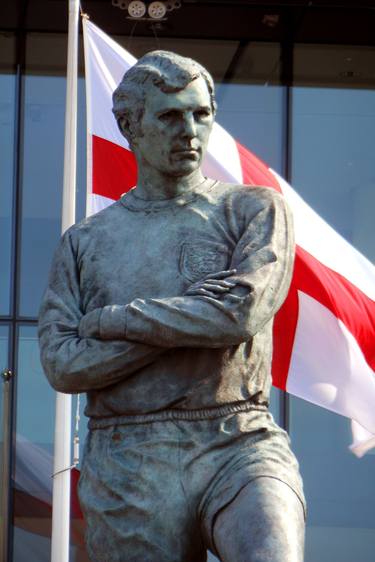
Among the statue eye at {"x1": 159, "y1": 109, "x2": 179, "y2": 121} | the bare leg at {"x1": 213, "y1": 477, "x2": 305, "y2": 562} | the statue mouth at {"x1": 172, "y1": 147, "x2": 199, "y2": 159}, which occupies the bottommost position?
the bare leg at {"x1": 213, "y1": 477, "x2": 305, "y2": 562}

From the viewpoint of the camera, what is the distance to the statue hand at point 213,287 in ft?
19.7

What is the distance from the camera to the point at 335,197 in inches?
660

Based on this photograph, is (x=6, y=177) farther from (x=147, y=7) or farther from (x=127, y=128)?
(x=127, y=128)

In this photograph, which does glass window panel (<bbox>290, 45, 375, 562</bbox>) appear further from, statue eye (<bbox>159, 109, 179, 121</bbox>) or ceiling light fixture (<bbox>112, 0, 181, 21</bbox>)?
statue eye (<bbox>159, 109, 179, 121</bbox>)

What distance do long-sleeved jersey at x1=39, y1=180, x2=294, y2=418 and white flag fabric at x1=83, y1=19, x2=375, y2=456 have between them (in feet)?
14.8

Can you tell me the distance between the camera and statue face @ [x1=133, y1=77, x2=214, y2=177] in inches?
247

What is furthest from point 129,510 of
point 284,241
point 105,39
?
point 105,39

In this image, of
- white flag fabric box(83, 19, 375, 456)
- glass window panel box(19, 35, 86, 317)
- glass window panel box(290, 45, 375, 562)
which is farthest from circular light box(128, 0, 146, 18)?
white flag fabric box(83, 19, 375, 456)

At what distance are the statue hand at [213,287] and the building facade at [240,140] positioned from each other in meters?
10.1

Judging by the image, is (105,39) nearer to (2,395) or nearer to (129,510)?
(2,395)

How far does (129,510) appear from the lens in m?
6.05

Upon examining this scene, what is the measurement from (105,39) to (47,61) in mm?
4862

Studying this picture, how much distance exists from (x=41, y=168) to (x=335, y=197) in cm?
248

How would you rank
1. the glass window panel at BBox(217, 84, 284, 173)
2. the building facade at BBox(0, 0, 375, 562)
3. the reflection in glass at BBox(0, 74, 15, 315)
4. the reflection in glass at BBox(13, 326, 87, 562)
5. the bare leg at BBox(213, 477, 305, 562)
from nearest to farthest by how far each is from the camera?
the bare leg at BBox(213, 477, 305, 562), the reflection in glass at BBox(13, 326, 87, 562), the building facade at BBox(0, 0, 375, 562), the reflection in glass at BBox(0, 74, 15, 315), the glass window panel at BBox(217, 84, 284, 173)
